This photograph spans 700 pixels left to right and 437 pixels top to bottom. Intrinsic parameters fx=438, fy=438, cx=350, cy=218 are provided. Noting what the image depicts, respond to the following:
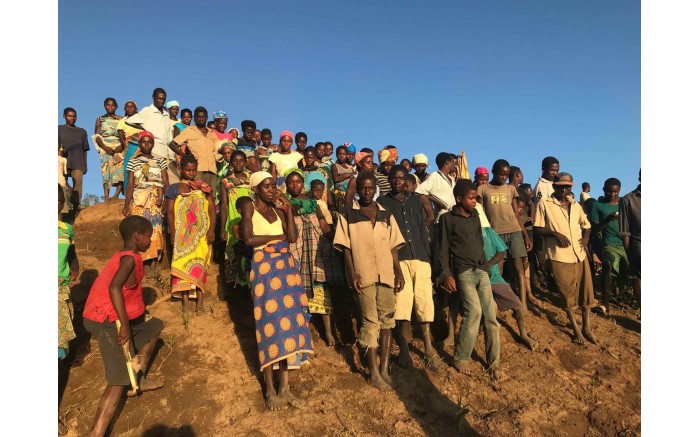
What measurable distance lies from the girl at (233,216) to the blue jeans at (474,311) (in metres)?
3.05

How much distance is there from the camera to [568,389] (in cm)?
525

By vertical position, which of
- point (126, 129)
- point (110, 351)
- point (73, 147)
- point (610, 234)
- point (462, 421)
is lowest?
point (462, 421)

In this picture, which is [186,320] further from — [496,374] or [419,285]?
[496,374]

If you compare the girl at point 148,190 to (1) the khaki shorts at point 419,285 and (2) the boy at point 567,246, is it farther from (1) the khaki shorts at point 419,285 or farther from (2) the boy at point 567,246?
(2) the boy at point 567,246

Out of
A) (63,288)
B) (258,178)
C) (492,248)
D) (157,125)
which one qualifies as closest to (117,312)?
(63,288)

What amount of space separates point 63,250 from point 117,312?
3.42ft

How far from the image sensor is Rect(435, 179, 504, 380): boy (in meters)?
5.27

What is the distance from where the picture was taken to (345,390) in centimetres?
491

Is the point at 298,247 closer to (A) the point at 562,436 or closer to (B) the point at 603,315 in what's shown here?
(A) the point at 562,436

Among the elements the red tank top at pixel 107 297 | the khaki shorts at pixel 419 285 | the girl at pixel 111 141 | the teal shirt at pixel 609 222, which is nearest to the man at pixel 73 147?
the girl at pixel 111 141

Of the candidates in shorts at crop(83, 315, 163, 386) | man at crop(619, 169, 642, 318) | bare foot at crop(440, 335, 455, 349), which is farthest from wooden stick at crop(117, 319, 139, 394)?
man at crop(619, 169, 642, 318)

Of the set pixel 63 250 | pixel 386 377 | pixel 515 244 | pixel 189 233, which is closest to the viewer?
pixel 63 250

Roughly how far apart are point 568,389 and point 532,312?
2297 millimetres

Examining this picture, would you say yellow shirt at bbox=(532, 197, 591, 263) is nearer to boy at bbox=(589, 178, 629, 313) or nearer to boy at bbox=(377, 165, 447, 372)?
boy at bbox=(589, 178, 629, 313)
